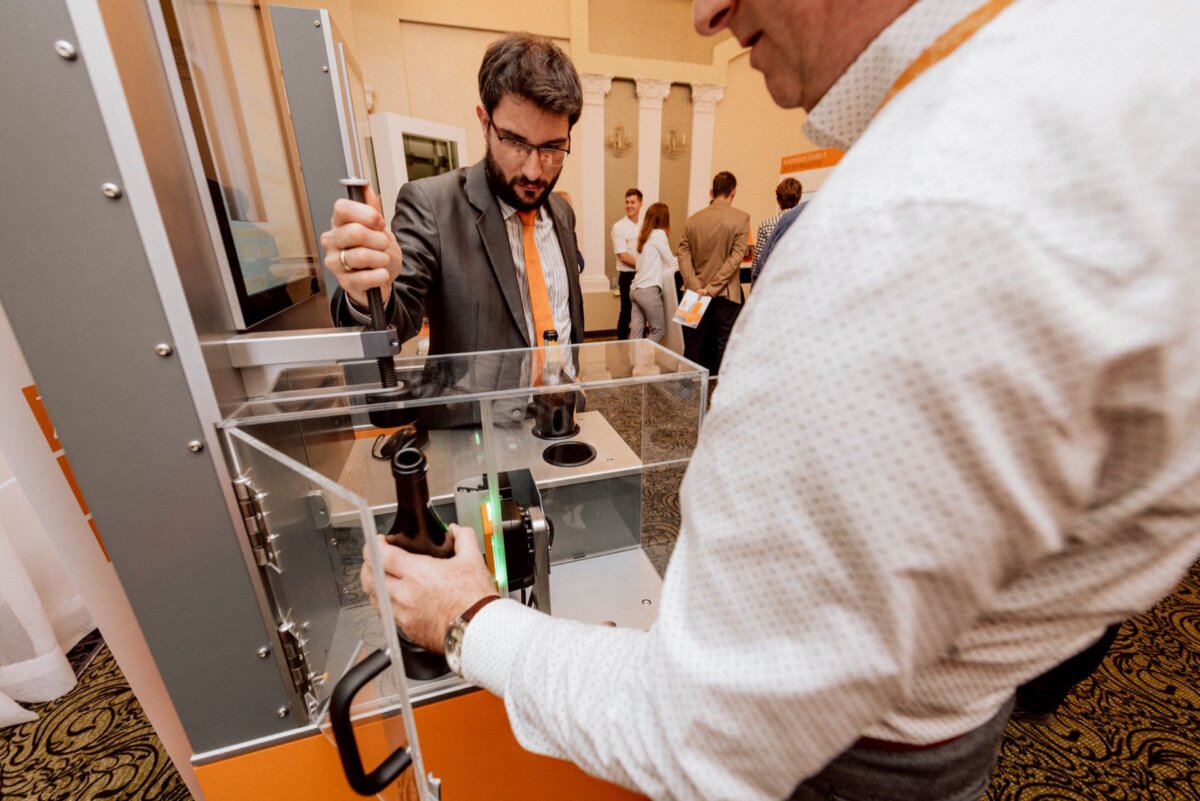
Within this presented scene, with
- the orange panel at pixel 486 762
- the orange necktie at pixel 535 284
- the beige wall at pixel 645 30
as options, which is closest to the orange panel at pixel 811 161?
the beige wall at pixel 645 30

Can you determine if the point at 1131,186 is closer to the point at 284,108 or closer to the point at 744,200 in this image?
the point at 284,108

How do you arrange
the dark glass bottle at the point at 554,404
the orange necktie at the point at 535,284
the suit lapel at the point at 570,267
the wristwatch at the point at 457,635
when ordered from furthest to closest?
the suit lapel at the point at 570,267 < the orange necktie at the point at 535,284 < the dark glass bottle at the point at 554,404 < the wristwatch at the point at 457,635

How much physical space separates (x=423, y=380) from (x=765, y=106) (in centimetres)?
654

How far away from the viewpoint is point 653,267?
402 centimetres

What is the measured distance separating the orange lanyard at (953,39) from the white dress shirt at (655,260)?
370cm

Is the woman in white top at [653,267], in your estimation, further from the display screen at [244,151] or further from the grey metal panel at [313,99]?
the display screen at [244,151]

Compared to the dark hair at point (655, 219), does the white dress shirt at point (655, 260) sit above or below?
below

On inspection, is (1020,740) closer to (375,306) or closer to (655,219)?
(375,306)

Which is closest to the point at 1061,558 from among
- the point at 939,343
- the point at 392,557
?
the point at 939,343

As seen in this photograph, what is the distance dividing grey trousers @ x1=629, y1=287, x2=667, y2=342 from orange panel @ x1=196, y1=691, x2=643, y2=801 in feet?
11.3

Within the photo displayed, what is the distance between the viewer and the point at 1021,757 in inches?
57.0

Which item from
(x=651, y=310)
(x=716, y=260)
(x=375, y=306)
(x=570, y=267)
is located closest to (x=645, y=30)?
(x=716, y=260)

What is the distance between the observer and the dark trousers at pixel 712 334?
395cm

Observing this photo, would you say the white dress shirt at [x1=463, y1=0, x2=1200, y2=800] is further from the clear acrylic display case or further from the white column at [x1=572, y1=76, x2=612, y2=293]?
the white column at [x1=572, y1=76, x2=612, y2=293]
